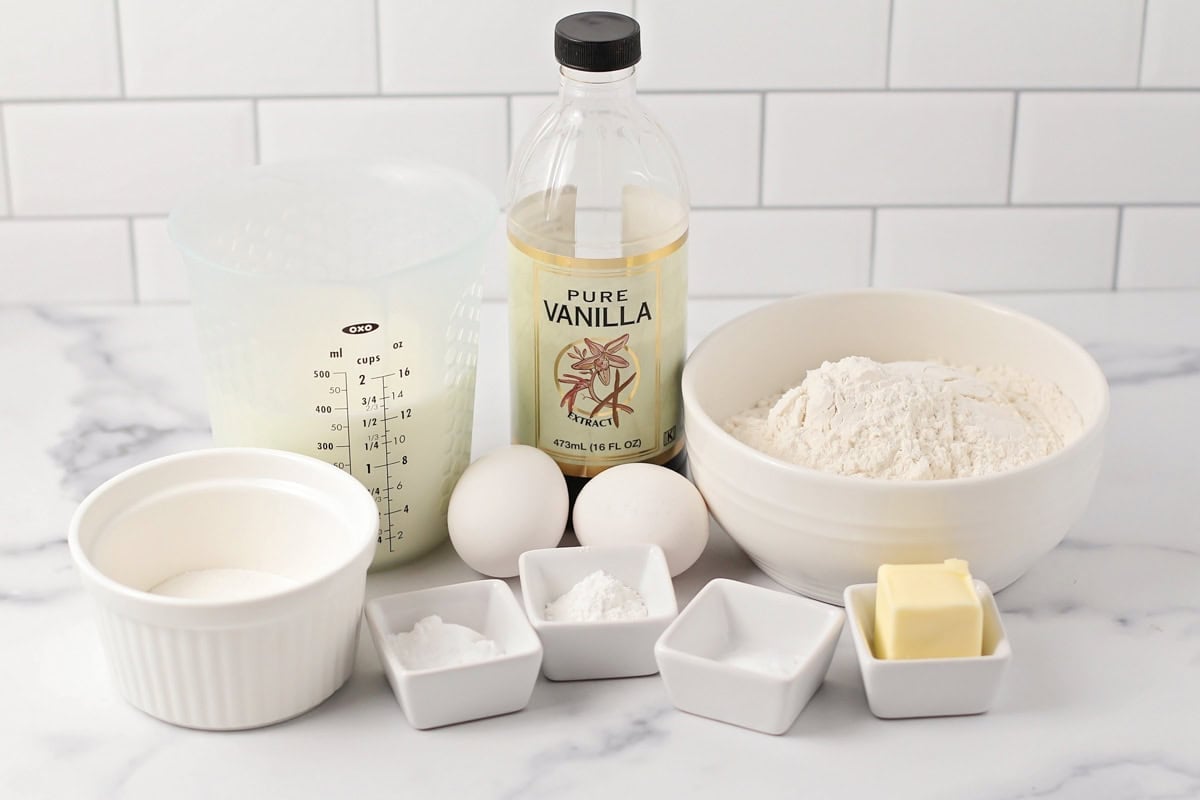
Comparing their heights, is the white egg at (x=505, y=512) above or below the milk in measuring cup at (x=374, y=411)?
below

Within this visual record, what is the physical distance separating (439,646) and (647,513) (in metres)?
0.17

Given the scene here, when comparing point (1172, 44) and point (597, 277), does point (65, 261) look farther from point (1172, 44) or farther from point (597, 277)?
point (1172, 44)

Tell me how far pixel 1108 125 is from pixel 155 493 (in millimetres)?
914

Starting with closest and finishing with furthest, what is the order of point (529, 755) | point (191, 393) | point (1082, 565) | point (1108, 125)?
point (529, 755), point (1082, 565), point (191, 393), point (1108, 125)

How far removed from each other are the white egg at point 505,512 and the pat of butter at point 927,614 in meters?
0.23

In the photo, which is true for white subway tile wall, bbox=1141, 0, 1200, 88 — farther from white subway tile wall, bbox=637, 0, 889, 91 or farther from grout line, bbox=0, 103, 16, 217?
grout line, bbox=0, 103, 16, 217

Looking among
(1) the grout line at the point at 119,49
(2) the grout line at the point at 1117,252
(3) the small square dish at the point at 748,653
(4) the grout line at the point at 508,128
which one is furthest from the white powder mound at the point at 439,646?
(2) the grout line at the point at 1117,252

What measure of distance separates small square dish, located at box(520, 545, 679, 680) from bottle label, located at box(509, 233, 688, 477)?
11 cm

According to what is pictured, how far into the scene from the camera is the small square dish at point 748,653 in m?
0.91

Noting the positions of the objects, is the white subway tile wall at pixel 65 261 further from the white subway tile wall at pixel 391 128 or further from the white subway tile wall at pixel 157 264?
the white subway tile wall at pixel 391 128

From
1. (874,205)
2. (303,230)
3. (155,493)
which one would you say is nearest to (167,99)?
(303,230)

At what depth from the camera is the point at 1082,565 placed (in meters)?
1.08

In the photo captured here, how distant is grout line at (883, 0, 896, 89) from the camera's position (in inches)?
53.4

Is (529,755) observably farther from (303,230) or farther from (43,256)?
(43,256)
